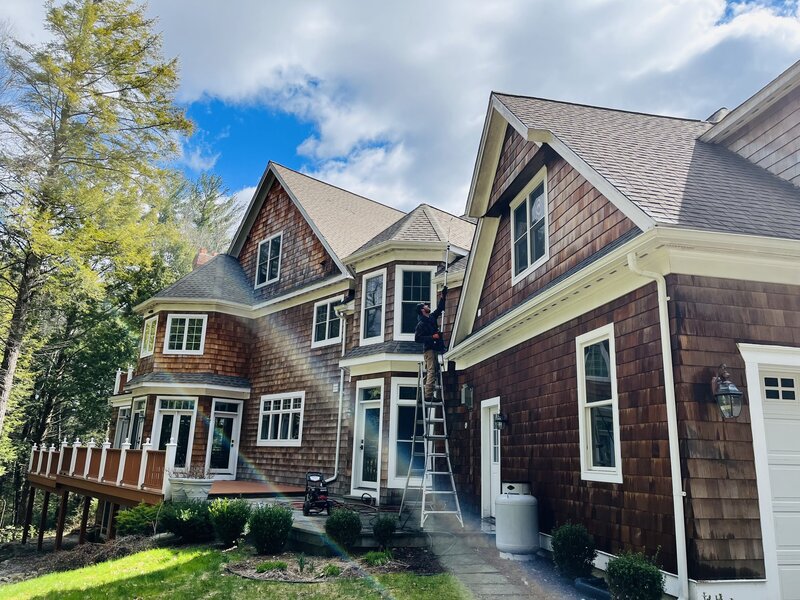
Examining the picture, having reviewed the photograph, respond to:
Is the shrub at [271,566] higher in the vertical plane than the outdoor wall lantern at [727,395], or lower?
lower

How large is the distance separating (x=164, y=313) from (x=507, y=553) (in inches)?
575

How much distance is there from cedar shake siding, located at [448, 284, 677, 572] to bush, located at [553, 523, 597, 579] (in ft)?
0.60

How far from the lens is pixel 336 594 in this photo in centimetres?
623

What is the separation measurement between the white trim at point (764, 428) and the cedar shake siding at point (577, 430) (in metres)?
0.76

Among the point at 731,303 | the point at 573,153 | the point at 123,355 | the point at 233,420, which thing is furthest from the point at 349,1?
the point at 123,355

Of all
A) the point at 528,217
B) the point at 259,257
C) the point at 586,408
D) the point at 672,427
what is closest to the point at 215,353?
the point at 259,257

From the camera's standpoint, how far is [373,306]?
14.4 metres

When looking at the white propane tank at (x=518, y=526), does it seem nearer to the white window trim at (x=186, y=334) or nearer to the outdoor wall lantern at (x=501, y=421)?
the outdoor wall lantern at (x=501, y=421)

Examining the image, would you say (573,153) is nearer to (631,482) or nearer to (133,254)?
(631,482)

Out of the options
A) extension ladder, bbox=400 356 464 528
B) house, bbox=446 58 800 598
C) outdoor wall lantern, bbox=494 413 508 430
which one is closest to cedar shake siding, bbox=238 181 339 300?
extension ladder, bbox=400 356 464 528

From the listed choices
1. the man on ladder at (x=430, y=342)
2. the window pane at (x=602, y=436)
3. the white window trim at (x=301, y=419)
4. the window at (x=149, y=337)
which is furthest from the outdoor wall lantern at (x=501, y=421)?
the window at (x=149, y=337)

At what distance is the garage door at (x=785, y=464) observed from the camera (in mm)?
5250

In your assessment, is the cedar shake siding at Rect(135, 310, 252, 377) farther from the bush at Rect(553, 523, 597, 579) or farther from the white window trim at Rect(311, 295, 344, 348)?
the bush at Rect(553, 523, 597, 579)

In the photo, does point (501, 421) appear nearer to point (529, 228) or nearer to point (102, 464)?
point (529, 228)
